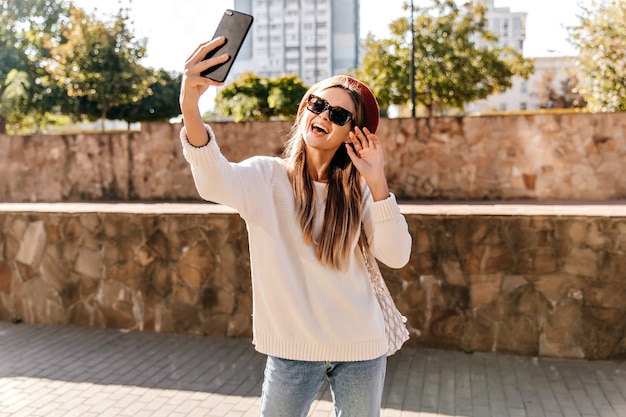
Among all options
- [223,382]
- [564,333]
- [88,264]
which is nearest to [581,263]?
[564,333]

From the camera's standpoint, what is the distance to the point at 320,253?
2045 millimetres

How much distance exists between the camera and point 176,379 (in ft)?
15.9

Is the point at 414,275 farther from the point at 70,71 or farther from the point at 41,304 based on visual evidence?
the point at 70,71

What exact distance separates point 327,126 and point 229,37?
0.43 m

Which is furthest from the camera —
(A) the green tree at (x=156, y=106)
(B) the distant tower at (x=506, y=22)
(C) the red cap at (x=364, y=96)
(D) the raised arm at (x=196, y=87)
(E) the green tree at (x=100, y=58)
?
(B) the distant tower at (x=506, y=22)

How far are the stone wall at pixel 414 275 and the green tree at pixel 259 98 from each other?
20178 millimetres

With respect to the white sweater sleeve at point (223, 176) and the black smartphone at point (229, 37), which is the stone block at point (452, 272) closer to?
the white sweater sleeve at point (223, 176)

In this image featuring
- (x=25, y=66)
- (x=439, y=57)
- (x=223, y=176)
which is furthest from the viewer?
(x=25, y=66)

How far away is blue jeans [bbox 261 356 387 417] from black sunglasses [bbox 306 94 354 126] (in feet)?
2.59

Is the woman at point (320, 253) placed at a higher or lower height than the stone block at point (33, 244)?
higher

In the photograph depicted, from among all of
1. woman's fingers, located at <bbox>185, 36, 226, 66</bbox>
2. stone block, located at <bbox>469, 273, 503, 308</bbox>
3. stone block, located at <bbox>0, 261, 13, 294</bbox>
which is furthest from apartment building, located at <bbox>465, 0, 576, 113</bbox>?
woman's fingers, located at <bbox>185, 36, 226, 66</bbox>

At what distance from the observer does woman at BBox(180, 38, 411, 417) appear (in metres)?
2.06

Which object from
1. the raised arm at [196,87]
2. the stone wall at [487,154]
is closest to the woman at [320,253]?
the raised arm at [196,87]

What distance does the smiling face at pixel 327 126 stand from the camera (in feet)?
6.91
